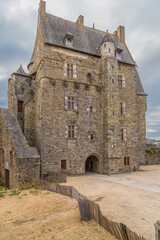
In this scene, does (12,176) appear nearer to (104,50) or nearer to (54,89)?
(54,89)

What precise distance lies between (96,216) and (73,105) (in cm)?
1394

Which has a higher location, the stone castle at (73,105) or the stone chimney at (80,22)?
the stone chimney at (80,22)

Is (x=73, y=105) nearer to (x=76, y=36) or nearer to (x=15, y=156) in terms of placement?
(x=15, y=156)

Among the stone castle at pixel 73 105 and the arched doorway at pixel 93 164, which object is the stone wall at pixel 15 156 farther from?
the arched doorway at pixel 93 164

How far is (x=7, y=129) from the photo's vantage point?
54.1 ft

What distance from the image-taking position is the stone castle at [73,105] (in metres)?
18.3

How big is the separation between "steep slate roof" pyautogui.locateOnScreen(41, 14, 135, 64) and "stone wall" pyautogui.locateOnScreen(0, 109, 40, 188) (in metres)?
10.4

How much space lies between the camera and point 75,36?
2233cm

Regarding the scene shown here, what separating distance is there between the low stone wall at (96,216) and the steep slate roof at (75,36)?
52.3 feet

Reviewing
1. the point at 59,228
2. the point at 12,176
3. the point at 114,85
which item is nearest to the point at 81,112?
the point at 114,85

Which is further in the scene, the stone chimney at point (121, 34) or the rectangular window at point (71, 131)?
the stone chimney at point (121, 34)

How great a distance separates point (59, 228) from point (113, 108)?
1568 centimetres

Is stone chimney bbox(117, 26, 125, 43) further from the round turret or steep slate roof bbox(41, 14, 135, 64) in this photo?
the round turret

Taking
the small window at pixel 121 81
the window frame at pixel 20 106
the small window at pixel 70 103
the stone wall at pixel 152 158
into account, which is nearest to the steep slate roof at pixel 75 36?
the small window at pixel 121 81
